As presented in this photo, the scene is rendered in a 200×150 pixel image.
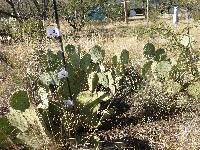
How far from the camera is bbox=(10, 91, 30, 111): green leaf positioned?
3.37 metres

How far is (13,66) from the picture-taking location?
6590 mm

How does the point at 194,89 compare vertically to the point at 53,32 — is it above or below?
below

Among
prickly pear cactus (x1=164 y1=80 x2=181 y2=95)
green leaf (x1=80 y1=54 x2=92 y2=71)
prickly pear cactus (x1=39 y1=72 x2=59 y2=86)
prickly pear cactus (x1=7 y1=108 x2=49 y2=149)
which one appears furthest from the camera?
green leaf (x1=80 y1=54 x2=92 y2=71)

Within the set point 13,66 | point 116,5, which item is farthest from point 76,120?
point 116,5

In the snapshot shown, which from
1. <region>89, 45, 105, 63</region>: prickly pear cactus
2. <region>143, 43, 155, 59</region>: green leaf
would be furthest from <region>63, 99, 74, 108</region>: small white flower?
<region>143, 43, 155, 59</region>: green leaf

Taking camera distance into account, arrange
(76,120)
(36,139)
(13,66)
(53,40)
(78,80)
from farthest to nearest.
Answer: (53,40) → (13,66) → (78,80) → (76,120) → (36,139)

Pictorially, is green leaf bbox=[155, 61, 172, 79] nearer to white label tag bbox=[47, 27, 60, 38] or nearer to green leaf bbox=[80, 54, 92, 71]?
green leaf bbox=[80, 54, 92, 71]

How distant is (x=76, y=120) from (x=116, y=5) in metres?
27.8

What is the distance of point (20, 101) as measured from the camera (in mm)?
3404

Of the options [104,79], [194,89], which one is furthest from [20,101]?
[194,89]

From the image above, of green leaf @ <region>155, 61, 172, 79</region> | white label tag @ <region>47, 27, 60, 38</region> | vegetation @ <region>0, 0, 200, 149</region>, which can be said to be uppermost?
white label tag @ <region>47, 27, 60, 38</region>

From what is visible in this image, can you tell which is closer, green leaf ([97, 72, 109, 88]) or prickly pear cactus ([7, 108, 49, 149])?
prickly pear cactus ([7, 108, 49, 149])

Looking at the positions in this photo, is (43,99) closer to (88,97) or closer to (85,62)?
(88,97)

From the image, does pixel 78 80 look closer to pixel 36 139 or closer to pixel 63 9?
pixel 36 139
